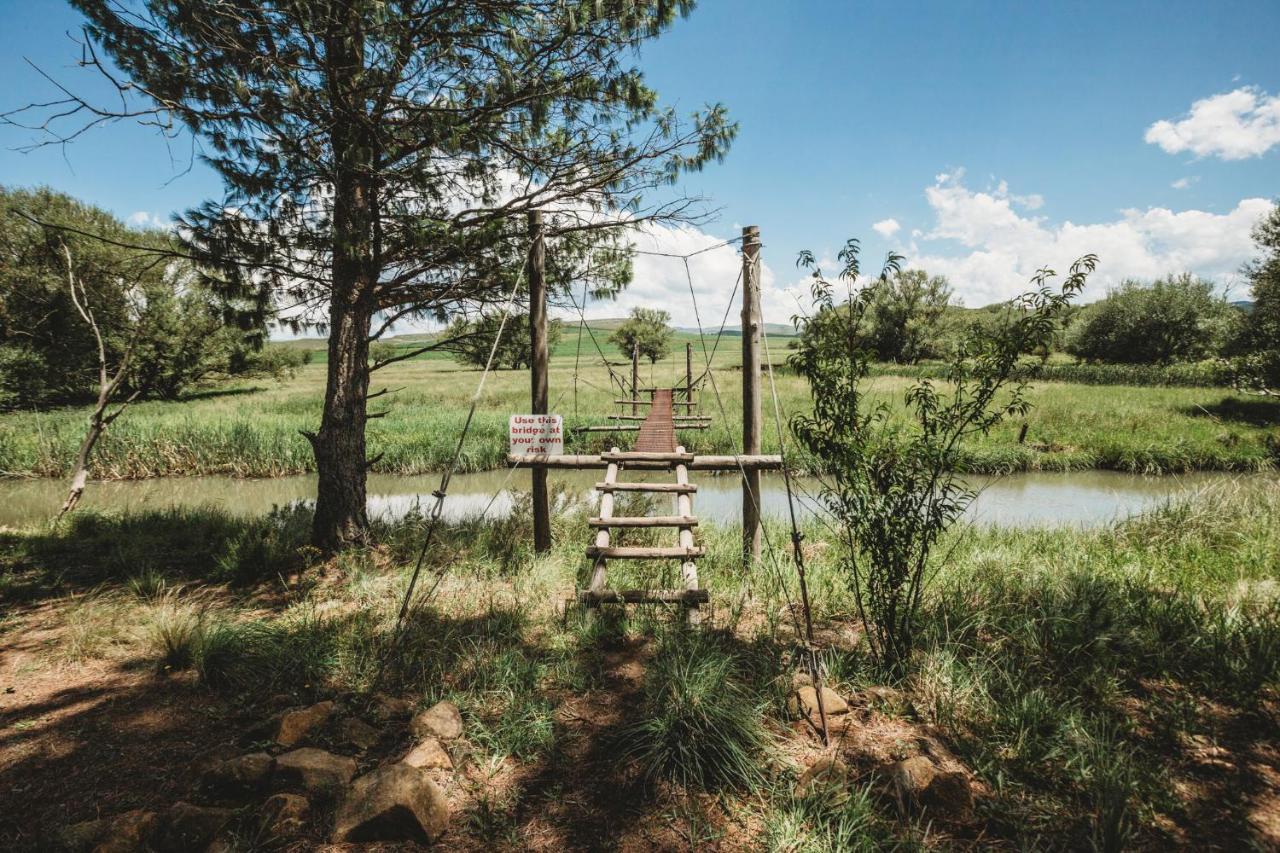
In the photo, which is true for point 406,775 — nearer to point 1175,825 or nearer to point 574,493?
point 1175,825

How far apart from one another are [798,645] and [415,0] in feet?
18.3

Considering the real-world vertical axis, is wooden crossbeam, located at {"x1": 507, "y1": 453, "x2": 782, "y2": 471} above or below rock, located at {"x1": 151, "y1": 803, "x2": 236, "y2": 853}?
above

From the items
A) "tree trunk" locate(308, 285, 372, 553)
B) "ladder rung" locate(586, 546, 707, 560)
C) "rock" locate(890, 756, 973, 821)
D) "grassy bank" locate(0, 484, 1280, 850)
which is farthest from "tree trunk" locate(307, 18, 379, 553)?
"rock" locate(890, 756, 973, 821)

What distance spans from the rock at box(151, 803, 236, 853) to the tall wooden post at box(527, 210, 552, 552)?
3367 mm

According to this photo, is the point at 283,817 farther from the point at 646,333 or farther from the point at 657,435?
the point at 646,333

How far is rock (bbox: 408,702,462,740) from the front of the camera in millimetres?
2619

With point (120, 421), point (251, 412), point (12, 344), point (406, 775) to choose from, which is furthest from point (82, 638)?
point (12, 344)

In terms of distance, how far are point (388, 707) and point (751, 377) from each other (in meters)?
4.00

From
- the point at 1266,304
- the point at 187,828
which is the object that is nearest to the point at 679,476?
the point at 187,828

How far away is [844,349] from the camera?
10.2 feet

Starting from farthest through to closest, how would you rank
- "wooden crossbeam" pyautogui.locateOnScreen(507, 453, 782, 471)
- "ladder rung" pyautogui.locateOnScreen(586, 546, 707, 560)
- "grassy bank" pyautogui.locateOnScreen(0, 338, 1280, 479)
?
"grassy bank" pyautogui.locateOnScreen(0, 338, 1280, 479) < "wooden crossbeam" pyautogui.locateOnScreen(507, 453, 782, 471) < "ladder rung" pyautogui.locateOnScreen(586, 546, 707, 560)

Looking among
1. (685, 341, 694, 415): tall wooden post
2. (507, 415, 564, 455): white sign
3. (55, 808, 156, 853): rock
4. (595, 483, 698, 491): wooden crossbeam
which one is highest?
(685, 341, 694, 415): tall wooden post

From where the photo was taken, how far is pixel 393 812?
2.03 metres

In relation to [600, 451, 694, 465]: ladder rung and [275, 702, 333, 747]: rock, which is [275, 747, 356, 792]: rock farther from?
[600, 451, 694, 465]: ladder rung
